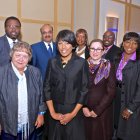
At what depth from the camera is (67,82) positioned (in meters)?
2.21

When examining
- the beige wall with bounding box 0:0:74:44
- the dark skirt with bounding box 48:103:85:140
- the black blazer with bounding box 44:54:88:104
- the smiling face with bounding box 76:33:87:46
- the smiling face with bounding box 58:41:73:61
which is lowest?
the dark skirt with bounding box 48:103:85:140

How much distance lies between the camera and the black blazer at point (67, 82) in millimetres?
2215

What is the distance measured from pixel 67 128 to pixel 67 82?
47 centimetres

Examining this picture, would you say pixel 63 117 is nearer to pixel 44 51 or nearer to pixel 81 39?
pixel 44 51

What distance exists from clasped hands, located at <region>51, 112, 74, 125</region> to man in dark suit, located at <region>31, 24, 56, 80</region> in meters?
0.84

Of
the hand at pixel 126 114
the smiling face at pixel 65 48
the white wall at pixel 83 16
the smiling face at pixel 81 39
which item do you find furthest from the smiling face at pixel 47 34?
the white wall at pixel 83 16

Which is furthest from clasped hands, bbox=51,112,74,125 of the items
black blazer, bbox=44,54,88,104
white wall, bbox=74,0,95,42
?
white wall, bbox=74,0,95,42

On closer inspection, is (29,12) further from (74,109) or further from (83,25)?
(74,109)

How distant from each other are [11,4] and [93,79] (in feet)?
7.58

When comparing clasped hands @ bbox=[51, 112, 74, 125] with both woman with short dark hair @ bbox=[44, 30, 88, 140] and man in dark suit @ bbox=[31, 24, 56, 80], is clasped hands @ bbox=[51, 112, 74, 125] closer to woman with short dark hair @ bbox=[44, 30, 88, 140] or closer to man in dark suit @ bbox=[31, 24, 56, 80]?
woman with short dark hair @ bbox=[44, 30, 88, 140]

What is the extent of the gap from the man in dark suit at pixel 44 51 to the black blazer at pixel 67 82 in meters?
0.72

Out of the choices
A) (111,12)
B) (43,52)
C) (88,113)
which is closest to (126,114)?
(88,113)

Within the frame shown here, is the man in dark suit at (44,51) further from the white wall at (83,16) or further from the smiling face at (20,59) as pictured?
the white wall at (83,16)

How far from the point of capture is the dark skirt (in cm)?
228
